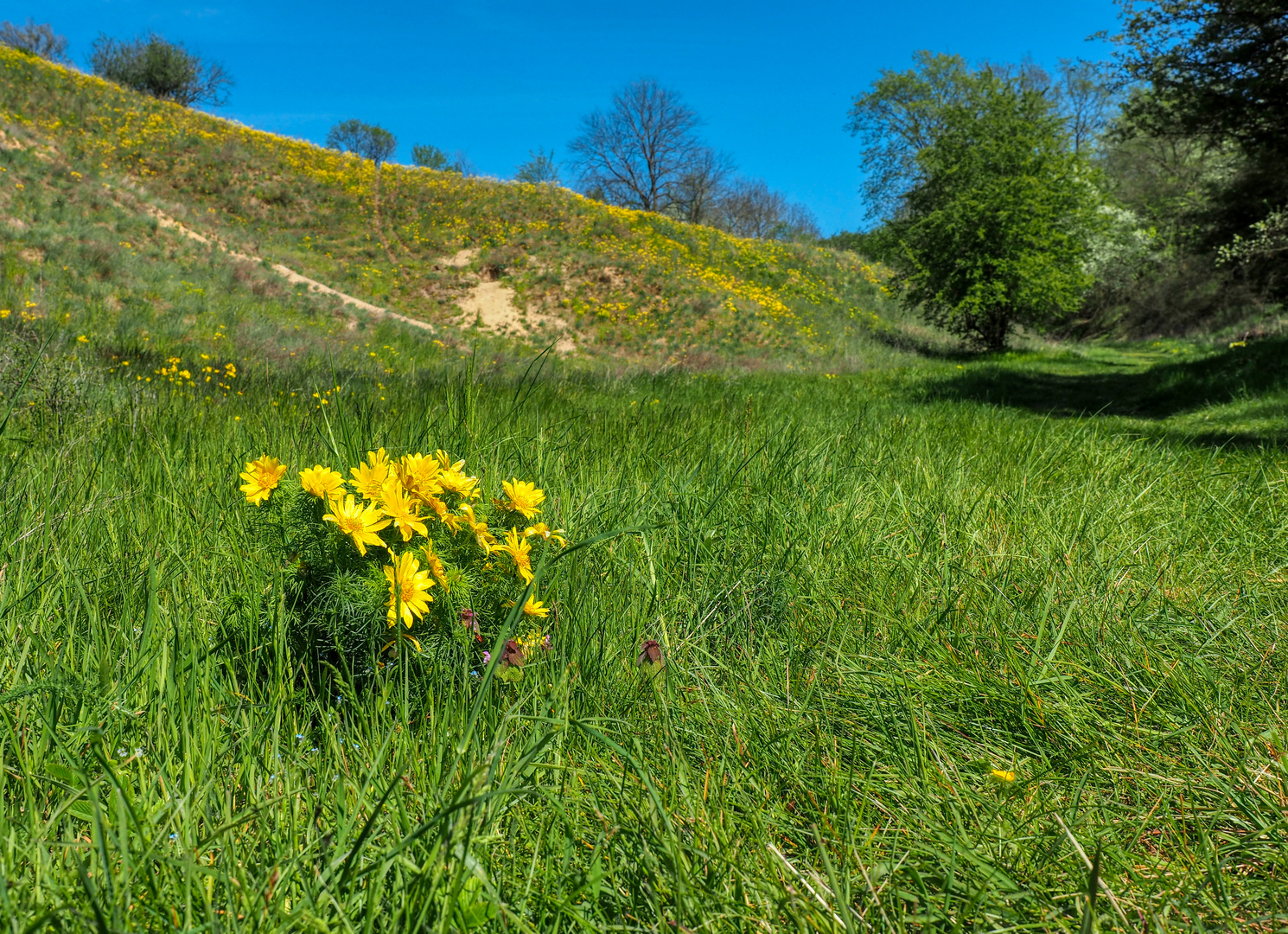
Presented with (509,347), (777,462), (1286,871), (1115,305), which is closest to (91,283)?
(509,347)

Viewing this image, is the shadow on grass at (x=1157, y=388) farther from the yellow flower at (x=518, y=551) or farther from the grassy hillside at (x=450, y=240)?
the grassy hillside at (x=450, y=240)

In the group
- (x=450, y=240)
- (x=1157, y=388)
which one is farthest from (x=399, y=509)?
(x=450, y=240)

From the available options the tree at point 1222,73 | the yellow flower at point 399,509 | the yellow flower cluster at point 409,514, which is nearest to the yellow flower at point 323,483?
the yellow flower cluster at point 409,514

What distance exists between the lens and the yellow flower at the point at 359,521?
4.41ft

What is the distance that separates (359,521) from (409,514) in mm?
95

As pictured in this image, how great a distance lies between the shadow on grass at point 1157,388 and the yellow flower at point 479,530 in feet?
18.5

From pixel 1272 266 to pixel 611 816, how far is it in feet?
67.0

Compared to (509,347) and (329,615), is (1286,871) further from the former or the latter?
(509,347)

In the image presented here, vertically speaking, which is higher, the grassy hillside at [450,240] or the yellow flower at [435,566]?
the grassy hillside at [450,240]

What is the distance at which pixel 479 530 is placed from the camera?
5.03 ft

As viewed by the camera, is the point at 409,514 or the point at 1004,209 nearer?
the point at 409,514

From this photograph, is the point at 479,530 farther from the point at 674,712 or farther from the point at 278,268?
the point at 278,268

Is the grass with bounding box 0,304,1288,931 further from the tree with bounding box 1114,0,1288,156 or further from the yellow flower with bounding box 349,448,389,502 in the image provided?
the tree with bounding box 1114,0,1288,156

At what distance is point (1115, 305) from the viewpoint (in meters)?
31.1
